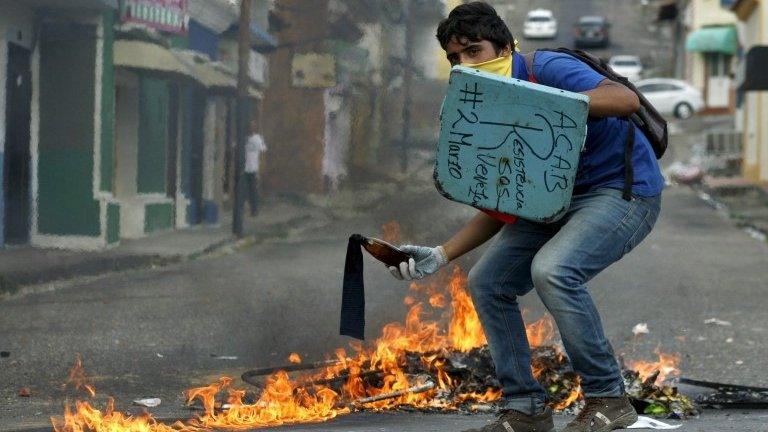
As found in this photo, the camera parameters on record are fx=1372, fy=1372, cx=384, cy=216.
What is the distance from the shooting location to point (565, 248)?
4.32 m

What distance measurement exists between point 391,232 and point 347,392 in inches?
112

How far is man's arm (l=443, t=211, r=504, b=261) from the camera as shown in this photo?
473 centimetres

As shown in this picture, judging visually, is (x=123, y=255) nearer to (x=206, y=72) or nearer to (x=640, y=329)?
(x=206, y=72)

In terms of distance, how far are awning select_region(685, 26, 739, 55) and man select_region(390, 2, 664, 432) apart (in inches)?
1526

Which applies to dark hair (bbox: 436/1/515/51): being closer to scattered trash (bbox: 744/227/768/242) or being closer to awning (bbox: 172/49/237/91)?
awning (bbox: 172/49/237/91)

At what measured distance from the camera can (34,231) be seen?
33.5 ft

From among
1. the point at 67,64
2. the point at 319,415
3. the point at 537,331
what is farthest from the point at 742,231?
the point at 319,415

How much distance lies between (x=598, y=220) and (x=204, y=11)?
5.48 m

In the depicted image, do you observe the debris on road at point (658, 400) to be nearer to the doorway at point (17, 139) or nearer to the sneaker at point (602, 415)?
the sneaker at point (602, 415)

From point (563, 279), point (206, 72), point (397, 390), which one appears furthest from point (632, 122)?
point (206, 72)

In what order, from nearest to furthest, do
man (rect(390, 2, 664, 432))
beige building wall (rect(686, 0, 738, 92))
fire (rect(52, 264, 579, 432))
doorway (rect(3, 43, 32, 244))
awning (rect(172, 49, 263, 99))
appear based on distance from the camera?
man (rect(390, 2, 664, 432)) → fire (rect(52, 264, 579, 432)) → awning (rect(172, 49, 263, 99)) → doorway (rect(3, 43, 32, 244)) → beige building wall (rect(686, 0, 738, 92))

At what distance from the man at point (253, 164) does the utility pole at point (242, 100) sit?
4 centimetres

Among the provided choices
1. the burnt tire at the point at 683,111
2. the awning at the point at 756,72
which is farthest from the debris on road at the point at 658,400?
the burnt tire at the point at 683,111

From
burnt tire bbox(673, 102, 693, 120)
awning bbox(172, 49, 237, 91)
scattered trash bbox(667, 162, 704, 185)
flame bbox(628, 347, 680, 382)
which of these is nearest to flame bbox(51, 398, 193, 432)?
flame bbox(628, 347, 680, 382)
